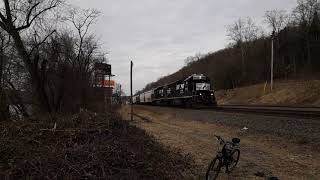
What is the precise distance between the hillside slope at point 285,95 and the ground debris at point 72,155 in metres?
47.2

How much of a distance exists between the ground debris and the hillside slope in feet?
155

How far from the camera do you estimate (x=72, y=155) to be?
718cm

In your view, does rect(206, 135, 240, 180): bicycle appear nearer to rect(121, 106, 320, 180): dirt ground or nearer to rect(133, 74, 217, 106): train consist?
rect(121, 106, 320, 180): dirt ground

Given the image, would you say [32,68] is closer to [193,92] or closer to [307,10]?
[193,92]

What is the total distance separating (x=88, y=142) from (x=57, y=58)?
115ft

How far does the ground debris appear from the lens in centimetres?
655

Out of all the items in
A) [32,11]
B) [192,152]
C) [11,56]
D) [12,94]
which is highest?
[32,11]

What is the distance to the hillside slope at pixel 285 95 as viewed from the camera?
188 ft

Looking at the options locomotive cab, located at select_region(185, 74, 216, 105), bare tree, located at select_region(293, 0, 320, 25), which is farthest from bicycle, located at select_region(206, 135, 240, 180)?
bare tree, located at select_region(293, 0, 320, 25)

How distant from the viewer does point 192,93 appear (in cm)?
4541

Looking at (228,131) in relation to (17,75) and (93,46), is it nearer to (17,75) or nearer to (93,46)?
(17,75)

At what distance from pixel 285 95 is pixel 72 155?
2299 inches

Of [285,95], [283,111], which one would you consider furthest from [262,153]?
[285,95]

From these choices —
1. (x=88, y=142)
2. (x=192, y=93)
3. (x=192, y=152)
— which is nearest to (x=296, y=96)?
(x=192, y=93)
